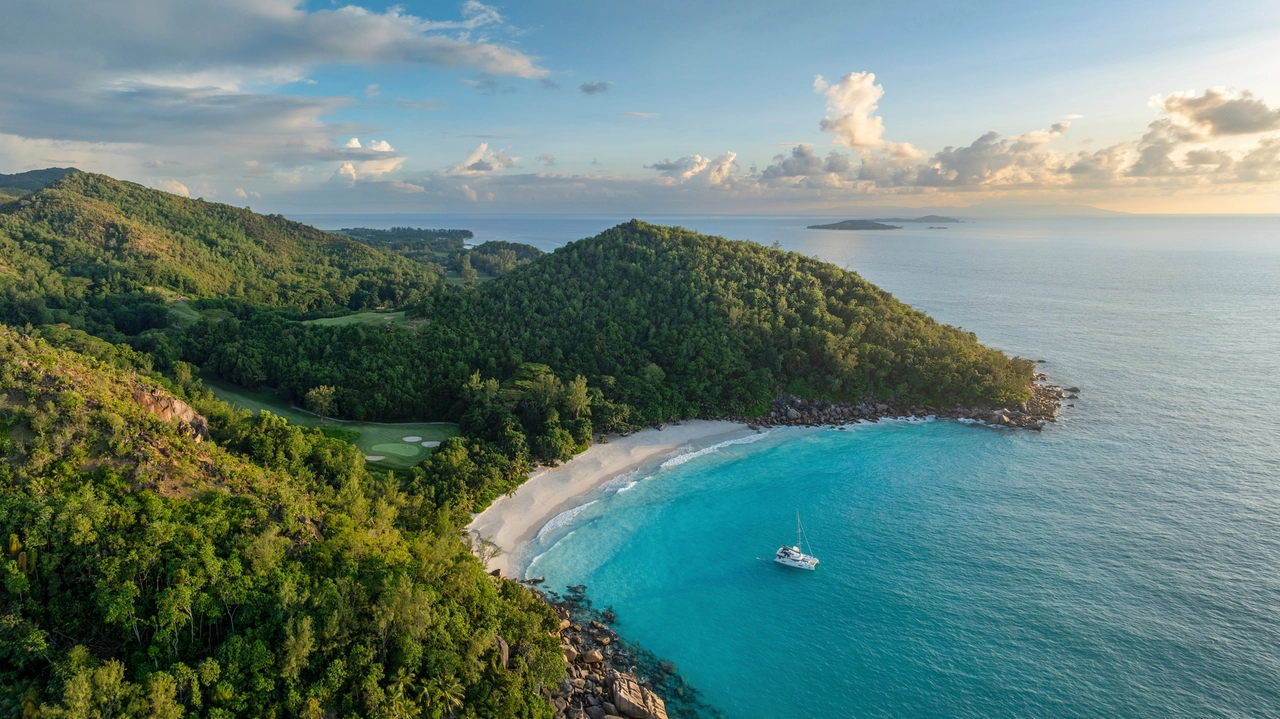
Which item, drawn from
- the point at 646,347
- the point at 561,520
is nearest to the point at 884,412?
the point at 646,347

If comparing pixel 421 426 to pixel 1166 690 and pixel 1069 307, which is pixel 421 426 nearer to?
pixel 1166 690

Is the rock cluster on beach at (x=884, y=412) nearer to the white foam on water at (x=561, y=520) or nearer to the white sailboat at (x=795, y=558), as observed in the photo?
the white foam on water at (x=561, y=520)

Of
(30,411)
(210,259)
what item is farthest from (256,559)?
(210,259)

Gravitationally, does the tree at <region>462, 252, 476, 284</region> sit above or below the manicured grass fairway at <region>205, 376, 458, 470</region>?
above

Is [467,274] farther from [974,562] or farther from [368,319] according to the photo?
[974,562]

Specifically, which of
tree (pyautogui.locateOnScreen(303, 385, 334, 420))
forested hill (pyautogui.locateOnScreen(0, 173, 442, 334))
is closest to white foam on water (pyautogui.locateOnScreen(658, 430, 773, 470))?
tree (pyautogui.locateOnScreen(303, 385, 334, 420))

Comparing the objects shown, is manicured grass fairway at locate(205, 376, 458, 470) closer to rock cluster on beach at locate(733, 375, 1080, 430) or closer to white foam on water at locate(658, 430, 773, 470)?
white foam on water at locate(658, 430, 773, 470)
